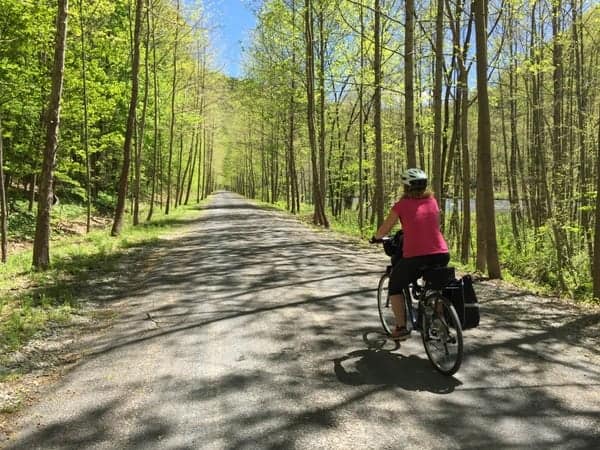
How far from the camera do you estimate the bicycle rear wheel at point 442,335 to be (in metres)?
4.63

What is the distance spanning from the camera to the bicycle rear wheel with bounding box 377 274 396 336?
6.04 meters

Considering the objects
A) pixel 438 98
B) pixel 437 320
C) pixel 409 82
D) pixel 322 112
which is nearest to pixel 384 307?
pixel 437 320

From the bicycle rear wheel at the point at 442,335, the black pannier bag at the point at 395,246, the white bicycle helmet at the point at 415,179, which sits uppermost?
the white bicycle helmet at the point at 415,179

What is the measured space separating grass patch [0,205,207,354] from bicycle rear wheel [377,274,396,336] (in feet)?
14.1

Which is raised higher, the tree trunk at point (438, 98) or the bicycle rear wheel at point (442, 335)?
the tree trunk at point (438, 98)

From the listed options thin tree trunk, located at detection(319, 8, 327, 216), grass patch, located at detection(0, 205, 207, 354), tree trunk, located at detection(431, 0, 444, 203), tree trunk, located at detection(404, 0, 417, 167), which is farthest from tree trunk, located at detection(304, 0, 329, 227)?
tree trunk, located at detection(431, 0, 444, 203)

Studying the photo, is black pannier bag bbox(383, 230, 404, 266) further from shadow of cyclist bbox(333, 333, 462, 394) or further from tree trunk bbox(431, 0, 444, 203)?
tree trunk bbox(431, 0, 444, 203)

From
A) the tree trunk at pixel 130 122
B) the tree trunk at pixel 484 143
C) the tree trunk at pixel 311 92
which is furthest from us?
the tree trunk at pixel 311 92

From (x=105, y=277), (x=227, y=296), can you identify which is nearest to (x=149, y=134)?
(x=105, y=277)

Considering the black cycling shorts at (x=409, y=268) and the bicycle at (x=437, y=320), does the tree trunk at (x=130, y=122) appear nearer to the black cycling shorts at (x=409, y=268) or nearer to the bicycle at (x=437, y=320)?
the black cycling shorts at (x=409, y=268)

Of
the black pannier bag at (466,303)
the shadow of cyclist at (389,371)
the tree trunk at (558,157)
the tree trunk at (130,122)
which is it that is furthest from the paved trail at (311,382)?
the tree trunk at (130,122)

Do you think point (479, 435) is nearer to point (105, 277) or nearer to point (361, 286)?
point (361, 286)

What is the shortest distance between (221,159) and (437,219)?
93.8 meters

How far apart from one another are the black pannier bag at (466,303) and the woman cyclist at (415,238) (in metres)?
0.39
